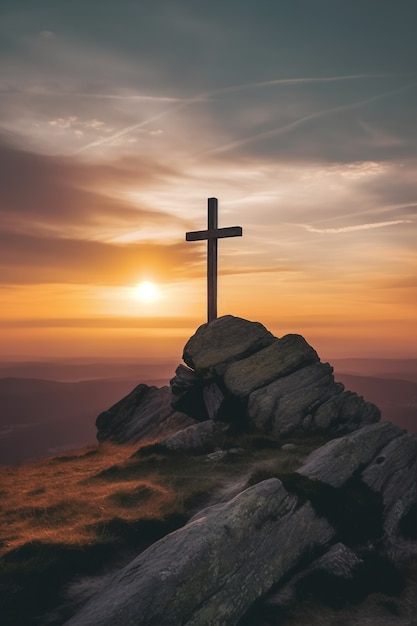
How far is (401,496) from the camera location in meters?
15.0

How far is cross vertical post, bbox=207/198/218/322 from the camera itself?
29609 millimetres

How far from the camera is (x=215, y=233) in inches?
1164

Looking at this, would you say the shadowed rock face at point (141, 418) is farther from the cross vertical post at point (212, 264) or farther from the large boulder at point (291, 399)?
the cross vertical post at point (212, 264)

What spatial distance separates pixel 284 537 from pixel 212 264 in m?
19.5

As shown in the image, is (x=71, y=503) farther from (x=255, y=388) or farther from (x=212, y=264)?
(x=212, y=264)

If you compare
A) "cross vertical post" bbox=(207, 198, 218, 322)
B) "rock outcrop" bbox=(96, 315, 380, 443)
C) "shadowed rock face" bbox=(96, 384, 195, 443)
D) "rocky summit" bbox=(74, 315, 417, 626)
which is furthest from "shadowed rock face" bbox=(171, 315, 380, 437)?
"shadowed rock face" bbox=(96, 384, 195, 443)

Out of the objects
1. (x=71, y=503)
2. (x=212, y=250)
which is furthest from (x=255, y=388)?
(x=71, y=503)

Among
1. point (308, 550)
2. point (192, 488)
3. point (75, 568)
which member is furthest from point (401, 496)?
point (75, 568)

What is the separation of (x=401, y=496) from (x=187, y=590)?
7915 millimetres

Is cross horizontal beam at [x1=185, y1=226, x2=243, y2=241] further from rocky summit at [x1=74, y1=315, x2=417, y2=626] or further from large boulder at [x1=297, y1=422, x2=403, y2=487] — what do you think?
large boulder at [x1=297, y1=422, x2=403, y2=487]

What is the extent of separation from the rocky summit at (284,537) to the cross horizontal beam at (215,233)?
9.66 m

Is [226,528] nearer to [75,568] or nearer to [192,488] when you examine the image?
[75,568]

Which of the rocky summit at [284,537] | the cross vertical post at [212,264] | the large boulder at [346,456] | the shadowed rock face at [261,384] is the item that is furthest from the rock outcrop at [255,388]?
the large boulder at [346,456]

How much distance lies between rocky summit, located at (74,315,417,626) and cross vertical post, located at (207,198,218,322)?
24.0ft
